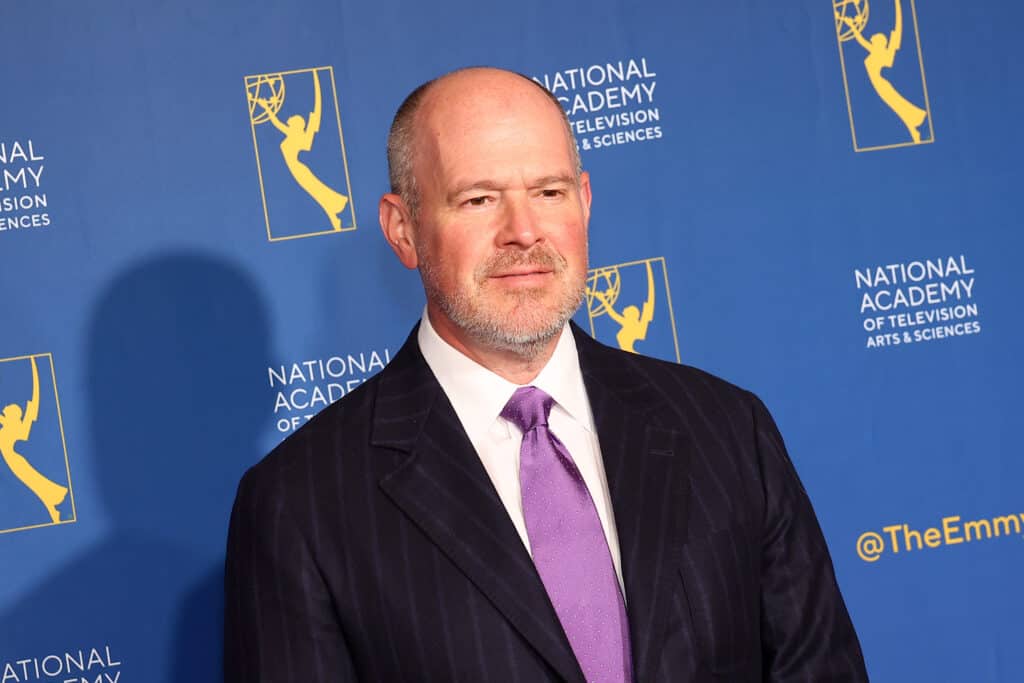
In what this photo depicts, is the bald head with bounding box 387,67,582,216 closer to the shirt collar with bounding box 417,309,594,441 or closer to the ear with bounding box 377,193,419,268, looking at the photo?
the ear with bounding box 377,193,419,268

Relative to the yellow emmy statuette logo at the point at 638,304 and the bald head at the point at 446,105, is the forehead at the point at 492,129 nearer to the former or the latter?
the bald head at the point at 446,105

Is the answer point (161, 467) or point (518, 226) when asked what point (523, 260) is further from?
point (161, 467)

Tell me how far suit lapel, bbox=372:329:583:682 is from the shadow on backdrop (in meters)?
0.96

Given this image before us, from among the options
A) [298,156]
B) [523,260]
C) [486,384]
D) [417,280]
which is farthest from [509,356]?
[298,156]

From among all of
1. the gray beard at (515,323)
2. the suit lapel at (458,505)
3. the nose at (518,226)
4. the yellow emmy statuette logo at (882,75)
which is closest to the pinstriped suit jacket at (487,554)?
the suit lapel at (458,505)

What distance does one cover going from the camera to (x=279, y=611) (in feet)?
6.05

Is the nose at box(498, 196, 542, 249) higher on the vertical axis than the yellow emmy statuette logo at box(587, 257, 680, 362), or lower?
higher

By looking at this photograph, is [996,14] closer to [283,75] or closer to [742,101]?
[742,101]

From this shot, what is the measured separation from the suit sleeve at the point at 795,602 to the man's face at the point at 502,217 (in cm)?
48

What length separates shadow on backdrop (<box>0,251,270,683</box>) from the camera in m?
2.82

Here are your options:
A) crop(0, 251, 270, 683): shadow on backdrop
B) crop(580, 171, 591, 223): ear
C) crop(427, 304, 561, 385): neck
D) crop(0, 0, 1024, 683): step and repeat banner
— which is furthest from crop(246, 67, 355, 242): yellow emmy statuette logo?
crop(427, 304, 561, 385): neck

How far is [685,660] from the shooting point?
1.87m

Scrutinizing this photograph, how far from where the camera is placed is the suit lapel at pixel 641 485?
6.04ft

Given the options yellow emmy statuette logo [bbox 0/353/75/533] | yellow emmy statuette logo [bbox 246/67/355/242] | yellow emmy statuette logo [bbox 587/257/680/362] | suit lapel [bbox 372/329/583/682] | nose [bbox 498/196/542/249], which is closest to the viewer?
suit lapel [bbox 372/329/583/682]
